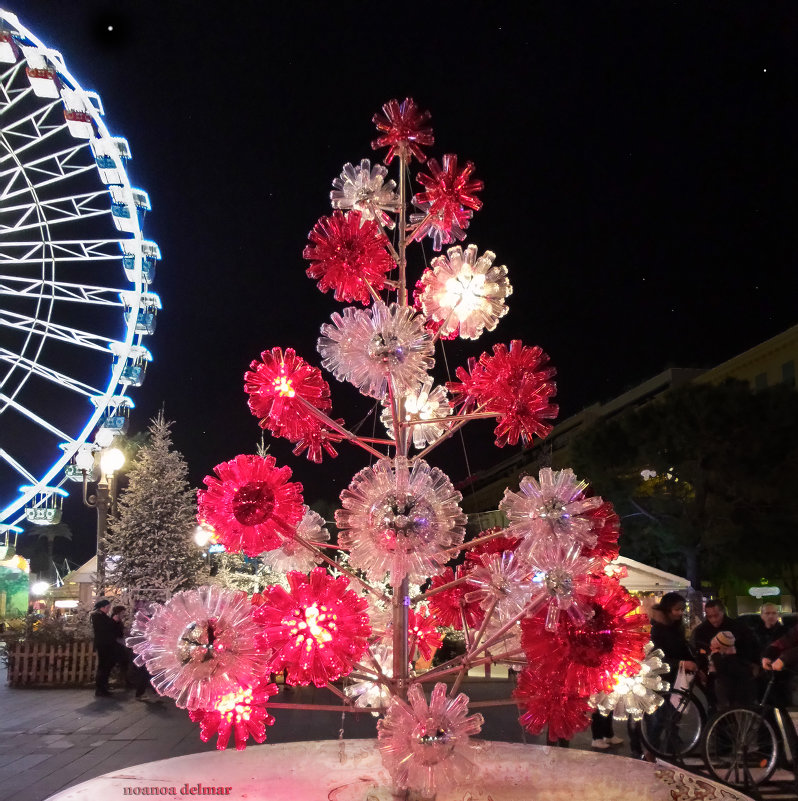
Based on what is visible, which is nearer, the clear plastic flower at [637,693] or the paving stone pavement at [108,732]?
the clear plastic flower at [637,693]

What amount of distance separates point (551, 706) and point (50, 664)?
12500 millimetres

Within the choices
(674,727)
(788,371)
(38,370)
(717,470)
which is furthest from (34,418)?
(788,371)

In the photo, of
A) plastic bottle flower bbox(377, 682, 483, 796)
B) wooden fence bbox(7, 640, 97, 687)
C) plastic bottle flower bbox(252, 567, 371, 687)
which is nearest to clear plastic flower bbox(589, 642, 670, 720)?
plastic bottle flower bbox(377, 682, 483, 796)

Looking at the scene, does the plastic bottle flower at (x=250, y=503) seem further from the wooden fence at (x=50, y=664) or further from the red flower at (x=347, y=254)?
the wooden fence at (x=50, y=664)

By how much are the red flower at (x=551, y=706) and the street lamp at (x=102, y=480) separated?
12924mm

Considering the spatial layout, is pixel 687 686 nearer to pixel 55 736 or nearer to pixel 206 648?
pixel 206 648

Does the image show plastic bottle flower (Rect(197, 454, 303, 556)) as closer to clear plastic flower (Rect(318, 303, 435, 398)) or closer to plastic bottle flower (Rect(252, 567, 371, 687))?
plastic bottle flower (Rect(252, 567, 371, 687))

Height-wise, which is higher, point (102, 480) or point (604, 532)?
point (102, 480)

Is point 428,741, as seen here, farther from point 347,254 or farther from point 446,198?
point 446,198

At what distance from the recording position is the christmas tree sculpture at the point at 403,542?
2.59 meters

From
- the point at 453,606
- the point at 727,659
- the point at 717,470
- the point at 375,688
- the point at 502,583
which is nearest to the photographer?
the point at 502,583

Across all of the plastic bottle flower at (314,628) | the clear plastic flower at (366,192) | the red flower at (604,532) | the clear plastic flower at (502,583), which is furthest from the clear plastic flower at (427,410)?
the plastic bottle flower at (314,628)

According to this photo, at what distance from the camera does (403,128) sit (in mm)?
3387

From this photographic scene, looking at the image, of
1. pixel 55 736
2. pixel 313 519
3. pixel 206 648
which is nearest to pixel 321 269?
pixel 313 519
